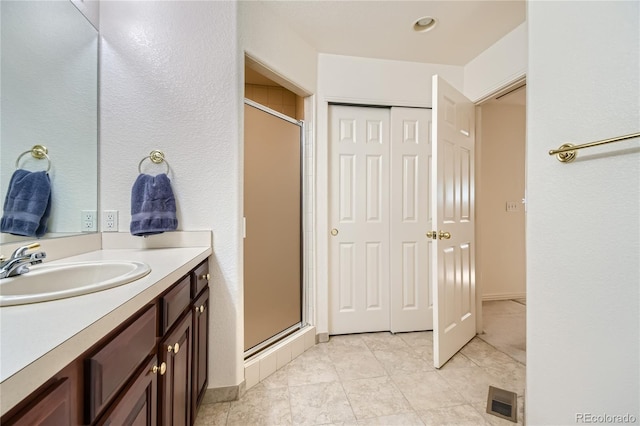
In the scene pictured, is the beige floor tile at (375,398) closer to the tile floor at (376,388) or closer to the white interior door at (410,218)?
the tile floor at (376,388)

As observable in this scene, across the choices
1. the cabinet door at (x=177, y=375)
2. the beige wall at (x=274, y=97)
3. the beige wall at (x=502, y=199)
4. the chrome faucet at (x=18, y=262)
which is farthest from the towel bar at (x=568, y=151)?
the beige wall at (x=502, y=199)

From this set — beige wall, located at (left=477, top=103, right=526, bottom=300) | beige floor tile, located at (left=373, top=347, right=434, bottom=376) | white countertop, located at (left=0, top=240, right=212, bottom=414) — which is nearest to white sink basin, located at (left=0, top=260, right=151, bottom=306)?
white countertop, located at (left=0, top=240, right=212, bottom=414)

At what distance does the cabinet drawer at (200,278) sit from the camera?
1.24 metres

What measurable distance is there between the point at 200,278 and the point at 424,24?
7.22ft

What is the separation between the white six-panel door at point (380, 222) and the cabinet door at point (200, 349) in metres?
1.10

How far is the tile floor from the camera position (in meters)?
1.38

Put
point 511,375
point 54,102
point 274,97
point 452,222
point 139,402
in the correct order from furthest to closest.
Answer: point 274,97
point 452,222
point 511,375
point 54,102
point 139,402

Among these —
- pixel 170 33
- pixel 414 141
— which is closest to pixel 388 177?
pixel 414 141

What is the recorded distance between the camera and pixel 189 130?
1.50 metres

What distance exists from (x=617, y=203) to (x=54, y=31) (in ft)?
7.72

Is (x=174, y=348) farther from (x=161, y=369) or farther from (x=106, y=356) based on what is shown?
(x=106, y=356)

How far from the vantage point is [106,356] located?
57 cm

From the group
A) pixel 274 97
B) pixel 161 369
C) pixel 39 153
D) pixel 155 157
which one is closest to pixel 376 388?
pixel 161 369

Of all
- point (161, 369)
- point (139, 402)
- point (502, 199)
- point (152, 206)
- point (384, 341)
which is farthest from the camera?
point (502, 199)
